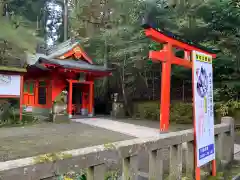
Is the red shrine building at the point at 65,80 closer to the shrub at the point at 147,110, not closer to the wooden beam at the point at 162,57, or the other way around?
the shrub at the point at 147,110

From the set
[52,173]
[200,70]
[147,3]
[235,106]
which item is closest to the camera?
[52,173]

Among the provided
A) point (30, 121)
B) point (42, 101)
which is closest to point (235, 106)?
point (30, 121)

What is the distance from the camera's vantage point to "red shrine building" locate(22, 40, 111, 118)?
1429 centimetres

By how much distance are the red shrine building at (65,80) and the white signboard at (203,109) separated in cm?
1054

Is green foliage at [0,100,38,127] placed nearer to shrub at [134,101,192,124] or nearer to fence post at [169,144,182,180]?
shrub at [134,101,192,124]

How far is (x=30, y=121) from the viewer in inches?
482

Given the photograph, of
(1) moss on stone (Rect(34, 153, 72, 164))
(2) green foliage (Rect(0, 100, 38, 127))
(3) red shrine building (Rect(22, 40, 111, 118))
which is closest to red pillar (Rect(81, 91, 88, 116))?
(3) red shrine building (Rect(22, 40, 111, 118))

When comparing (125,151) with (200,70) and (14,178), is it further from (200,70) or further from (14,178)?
(200,70)

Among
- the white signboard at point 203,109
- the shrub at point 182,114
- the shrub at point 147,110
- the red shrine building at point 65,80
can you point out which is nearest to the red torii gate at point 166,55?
→ the white signboard at point 203,109

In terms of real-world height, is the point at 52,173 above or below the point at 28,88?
below

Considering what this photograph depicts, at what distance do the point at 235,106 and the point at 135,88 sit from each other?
7.28 m

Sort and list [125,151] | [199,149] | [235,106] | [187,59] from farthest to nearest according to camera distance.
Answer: [235,106] < [187,59] < [199,149] < [125,151]

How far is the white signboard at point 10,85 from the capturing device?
36.7ft

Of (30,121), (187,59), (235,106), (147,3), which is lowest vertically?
(30,121)
